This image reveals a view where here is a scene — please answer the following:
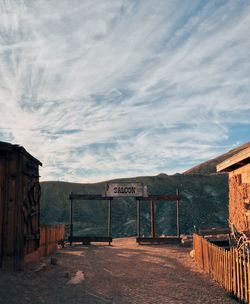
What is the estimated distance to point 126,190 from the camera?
26.8 m

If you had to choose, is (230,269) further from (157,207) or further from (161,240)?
(157,207)

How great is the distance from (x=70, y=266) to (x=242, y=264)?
25.6 ft

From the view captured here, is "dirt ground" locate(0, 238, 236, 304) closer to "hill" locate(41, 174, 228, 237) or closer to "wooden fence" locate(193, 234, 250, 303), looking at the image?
"wooden fence" locate(193, 234, 250, 303)

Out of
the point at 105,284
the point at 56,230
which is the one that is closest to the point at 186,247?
the point at 56,230

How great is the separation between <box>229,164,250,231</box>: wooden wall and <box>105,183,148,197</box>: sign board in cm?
933

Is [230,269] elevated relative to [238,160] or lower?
lower

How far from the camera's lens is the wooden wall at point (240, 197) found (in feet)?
50.8

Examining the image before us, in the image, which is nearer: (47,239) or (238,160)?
(238,160)

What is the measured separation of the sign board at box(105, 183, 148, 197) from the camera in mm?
26641

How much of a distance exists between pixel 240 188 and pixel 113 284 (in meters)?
7.38

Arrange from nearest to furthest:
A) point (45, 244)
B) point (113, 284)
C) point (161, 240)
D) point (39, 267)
Result: point (113, 284) → point (39, 267) → point (45, 244) → point (161, 240)

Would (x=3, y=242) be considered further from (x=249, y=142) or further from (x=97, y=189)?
(x=249, y=142)

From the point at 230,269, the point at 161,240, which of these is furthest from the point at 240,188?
the point at 161,240

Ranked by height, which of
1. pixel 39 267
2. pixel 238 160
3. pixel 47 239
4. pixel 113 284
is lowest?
pixel 113 284
